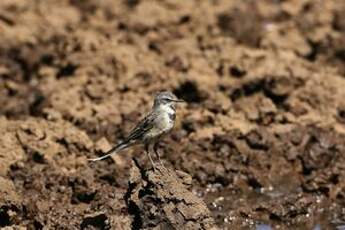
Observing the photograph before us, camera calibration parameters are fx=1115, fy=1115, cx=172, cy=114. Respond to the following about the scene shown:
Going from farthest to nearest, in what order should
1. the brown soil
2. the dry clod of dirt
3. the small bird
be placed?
the brown soil → the small bird → the dry clod of dirt

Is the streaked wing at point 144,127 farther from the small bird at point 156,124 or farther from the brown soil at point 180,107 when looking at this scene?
the brown soil at point 180,107

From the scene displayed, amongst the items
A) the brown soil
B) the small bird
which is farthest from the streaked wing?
the brown soil

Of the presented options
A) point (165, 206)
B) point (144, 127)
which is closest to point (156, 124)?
point (144, 127)

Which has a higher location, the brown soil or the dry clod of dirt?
the brown soil

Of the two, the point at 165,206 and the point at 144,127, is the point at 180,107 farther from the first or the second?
the point at 165,206

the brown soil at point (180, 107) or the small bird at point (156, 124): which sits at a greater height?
the brown soil at point (180, 107)

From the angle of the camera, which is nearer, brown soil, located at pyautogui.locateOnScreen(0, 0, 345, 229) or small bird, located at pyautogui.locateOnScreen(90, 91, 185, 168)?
small bird, located at pyautogui.locateOnScreen(90, 91, 185, 168)

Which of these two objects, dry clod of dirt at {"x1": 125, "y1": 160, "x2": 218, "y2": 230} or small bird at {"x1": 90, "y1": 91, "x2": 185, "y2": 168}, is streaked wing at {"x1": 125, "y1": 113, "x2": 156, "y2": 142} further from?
dry clod of dirt at {"x1": 125, "y1": 160, "x2": 218, "y2": 230}

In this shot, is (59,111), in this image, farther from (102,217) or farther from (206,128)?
(102,217)

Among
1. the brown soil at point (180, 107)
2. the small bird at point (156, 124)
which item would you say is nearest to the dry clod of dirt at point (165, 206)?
the brown soil at point (180, 107)
